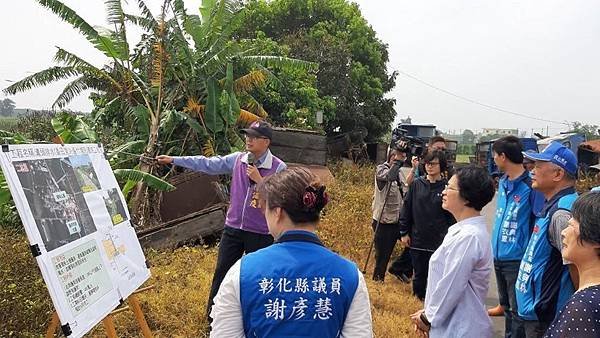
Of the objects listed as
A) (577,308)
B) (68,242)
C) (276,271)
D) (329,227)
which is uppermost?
(68,242)

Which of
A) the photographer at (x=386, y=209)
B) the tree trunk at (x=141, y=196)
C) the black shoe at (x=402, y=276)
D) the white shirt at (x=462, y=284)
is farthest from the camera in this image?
the tree trunk at (x=141, y=196)

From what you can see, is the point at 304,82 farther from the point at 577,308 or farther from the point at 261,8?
the point at 577,308

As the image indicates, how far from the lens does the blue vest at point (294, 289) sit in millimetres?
1657

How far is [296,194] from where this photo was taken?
1.76m

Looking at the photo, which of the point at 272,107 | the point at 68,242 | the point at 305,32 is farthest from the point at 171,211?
the point at 305,32

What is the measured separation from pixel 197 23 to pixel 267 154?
6.24m

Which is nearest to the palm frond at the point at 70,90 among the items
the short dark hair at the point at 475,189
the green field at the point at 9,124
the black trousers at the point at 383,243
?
the green field at the point at 9,124

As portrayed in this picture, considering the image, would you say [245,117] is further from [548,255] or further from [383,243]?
[548,255]

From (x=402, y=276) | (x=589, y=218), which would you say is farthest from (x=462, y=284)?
→ (x=402, y=276)

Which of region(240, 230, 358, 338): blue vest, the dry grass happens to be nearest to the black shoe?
the dry grass

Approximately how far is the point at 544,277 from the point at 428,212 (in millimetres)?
2181

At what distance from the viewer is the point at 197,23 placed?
31.1 ft

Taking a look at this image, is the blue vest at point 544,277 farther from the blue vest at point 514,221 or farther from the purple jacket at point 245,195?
the purple jacket at point 245,195

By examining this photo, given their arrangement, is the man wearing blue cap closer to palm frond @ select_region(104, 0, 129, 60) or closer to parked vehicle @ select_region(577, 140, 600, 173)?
palm frond @ select_region(104, 0, 129, 60)
